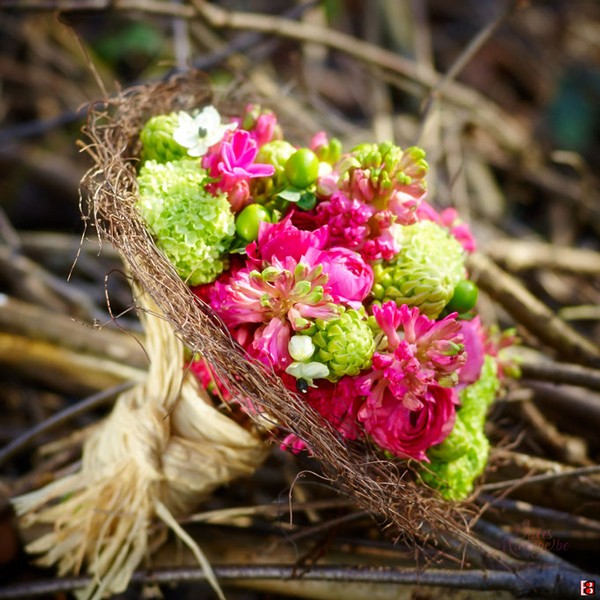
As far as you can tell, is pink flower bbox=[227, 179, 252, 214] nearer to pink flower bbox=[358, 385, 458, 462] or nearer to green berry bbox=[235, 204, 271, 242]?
green berry bbox=[235, 204, 271, 242]

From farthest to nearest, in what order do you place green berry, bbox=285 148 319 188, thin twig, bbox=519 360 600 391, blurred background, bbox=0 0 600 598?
1. blurred background, bbox=0 0 600 598
2. thin twig, bbox=519 360 600 391
3. green berry, bbox=285 148 319 188

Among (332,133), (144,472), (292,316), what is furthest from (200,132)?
(332,133)

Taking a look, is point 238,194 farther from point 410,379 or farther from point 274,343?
point 410,379

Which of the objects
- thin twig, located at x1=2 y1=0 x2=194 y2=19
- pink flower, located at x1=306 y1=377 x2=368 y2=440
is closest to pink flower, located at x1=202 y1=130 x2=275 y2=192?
pink flower, located at x1=306 y1=377 x2=368 y2=440

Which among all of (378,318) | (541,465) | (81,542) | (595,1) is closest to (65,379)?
(81,542)

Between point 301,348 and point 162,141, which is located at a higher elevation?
point 162,141

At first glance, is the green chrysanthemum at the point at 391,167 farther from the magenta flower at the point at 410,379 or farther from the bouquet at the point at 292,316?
the magenta flower at the point at 410,379
